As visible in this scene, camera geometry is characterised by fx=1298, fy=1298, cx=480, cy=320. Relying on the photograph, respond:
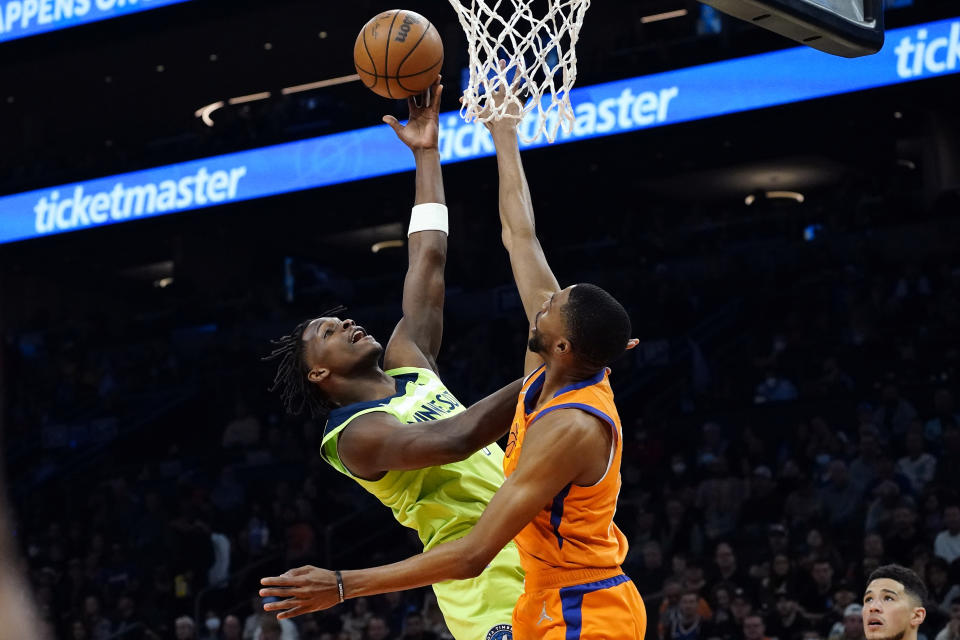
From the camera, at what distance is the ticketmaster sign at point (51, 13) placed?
12594mm

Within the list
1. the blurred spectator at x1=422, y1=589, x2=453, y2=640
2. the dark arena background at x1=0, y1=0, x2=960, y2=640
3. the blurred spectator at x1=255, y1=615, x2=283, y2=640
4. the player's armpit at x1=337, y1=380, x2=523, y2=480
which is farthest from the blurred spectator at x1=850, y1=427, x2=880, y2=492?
the player's armpit at x1=337, y1=380, x2=523, y2=480

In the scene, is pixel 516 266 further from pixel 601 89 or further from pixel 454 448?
pixel 601 89

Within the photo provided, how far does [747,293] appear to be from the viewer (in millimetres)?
13062

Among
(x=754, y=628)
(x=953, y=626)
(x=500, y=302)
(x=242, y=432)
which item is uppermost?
(x=500, y=302)

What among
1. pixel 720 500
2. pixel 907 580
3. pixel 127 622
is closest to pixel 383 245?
pixel 127 622

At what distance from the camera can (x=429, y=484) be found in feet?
13.3

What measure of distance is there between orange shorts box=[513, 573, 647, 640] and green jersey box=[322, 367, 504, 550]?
2.15ft

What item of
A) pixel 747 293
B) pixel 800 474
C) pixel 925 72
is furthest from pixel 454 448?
pixel 747 293

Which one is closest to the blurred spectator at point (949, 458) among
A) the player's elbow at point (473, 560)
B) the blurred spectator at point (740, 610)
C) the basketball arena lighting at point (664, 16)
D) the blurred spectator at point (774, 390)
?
the blurred spectator at point (774, 390)

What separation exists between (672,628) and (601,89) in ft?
16.1

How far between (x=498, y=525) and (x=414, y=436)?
24.7 inches

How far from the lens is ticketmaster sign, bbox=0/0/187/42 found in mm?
12594

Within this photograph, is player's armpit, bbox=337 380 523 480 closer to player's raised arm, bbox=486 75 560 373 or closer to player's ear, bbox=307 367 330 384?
player's raised arm, bbox=486 75 560 373

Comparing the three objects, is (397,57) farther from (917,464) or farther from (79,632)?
(79,632)
